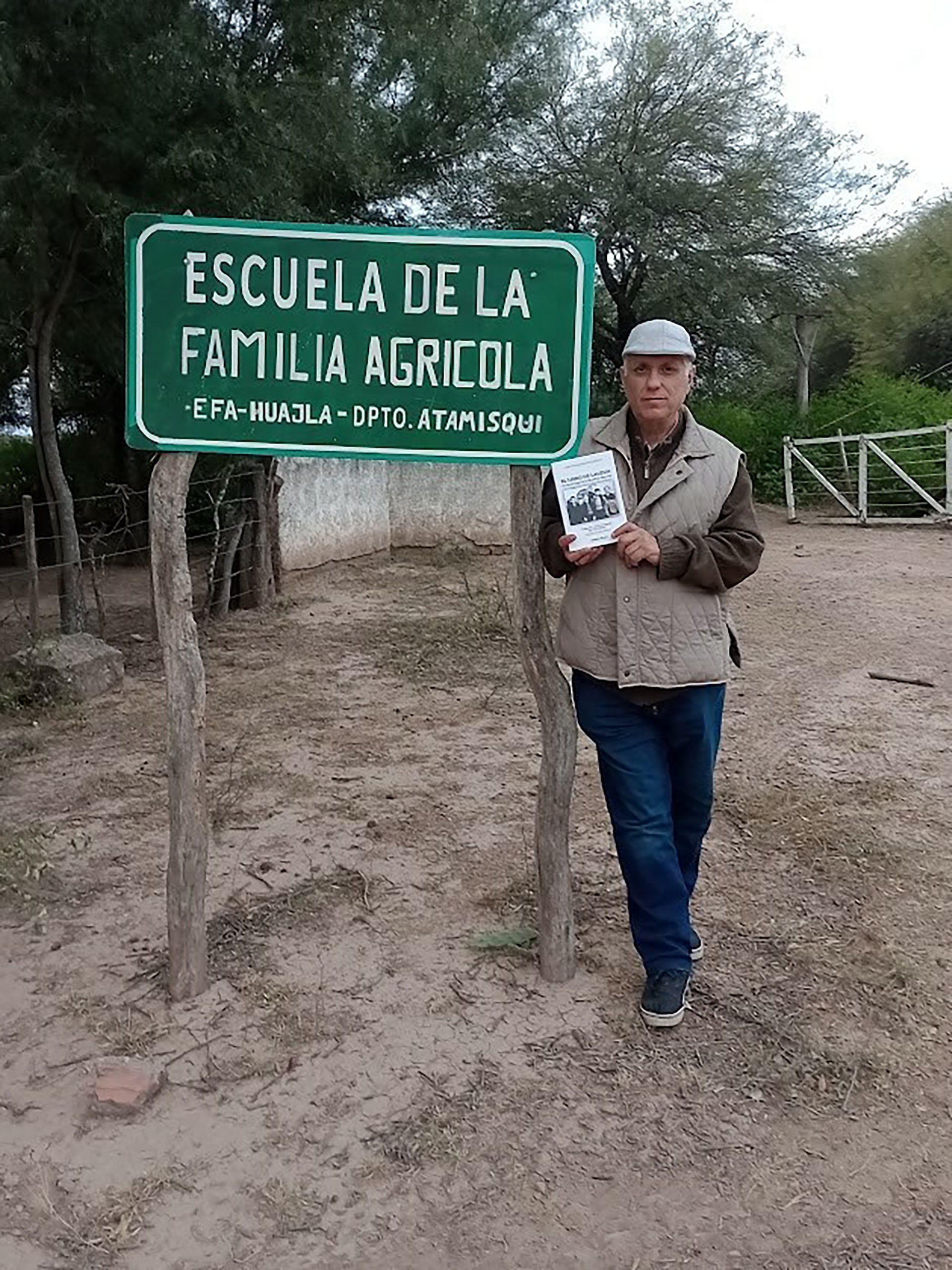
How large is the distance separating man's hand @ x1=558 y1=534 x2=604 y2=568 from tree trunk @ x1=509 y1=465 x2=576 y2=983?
19 centimetres

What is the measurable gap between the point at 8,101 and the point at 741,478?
516 cm

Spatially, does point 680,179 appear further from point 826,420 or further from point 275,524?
point 275,524

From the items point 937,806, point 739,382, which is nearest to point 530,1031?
point 937,806

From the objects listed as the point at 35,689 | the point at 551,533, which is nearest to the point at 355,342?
the point at 551,533

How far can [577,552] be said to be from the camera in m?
2.48

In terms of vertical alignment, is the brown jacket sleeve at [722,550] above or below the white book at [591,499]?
below

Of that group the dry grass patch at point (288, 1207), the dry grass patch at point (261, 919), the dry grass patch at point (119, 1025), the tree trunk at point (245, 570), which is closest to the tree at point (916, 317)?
the tree trunk at point (245, 570)

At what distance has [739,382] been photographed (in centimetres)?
1884

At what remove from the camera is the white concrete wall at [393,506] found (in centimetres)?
1003

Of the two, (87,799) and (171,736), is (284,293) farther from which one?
(87,799)

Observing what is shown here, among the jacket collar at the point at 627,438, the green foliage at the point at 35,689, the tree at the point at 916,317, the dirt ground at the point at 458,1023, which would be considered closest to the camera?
the dirt ground at the point at 458,1023

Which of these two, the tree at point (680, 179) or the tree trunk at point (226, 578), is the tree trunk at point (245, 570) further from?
the tree at point (680, 179)

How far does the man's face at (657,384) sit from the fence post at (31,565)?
4.69 m

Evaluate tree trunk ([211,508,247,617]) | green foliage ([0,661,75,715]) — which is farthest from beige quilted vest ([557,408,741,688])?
tree trunk ([211,508,247,617])
